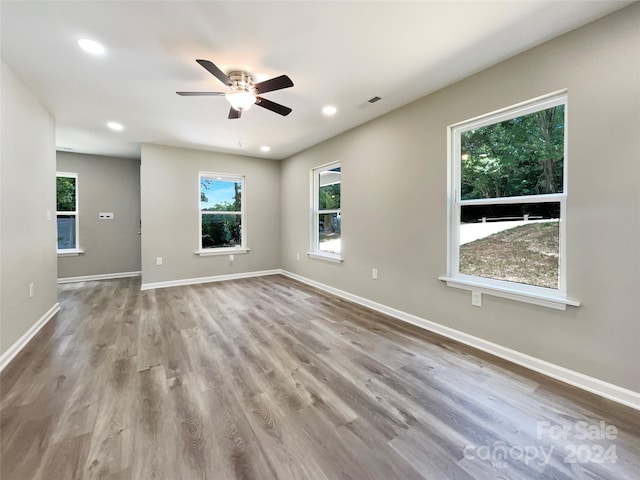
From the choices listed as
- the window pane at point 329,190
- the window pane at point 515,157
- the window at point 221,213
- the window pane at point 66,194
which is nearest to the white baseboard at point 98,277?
the window pane at point 66,194

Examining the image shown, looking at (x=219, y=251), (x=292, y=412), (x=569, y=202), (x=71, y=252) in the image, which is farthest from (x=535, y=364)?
(x=71, y=252)

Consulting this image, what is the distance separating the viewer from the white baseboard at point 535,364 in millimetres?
1756

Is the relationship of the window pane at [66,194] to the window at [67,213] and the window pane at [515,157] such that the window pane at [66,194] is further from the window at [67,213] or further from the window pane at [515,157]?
the window pane at [515,157]

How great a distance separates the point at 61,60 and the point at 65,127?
2182 millimetres

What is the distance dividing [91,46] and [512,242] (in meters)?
3.78

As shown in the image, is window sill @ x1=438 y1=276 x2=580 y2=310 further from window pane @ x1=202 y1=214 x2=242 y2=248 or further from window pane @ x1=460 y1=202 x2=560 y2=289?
window pane @ x1=202 y1=214 x2=242 y2=248

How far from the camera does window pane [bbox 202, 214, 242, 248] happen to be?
5383mm

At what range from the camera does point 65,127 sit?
12.8 ft

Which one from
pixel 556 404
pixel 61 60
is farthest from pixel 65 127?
pixel 556 404

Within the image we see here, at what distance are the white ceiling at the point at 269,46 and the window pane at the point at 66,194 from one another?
257 cm

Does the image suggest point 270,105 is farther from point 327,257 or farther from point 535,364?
point 535,364

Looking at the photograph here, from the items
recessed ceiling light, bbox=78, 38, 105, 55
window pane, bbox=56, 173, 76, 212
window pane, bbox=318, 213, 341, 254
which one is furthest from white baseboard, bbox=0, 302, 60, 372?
window pane, bbox=318, 213, 341, 254

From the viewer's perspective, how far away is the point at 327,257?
4582 mm

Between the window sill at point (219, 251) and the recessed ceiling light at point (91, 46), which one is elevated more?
the recessed ceiling light at point (91, 46)
